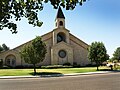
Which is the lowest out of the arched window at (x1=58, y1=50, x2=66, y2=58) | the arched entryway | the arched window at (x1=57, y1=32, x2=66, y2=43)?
the arched entryway

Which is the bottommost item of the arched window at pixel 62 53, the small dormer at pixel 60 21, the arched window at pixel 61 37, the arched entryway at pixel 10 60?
the arched entryway at pixel 10 60

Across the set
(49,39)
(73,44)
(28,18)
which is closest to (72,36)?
(73,44)

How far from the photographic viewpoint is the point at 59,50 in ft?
196

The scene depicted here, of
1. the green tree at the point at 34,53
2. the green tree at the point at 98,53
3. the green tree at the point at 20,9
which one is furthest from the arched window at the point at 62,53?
the green tree at the point at 20,9

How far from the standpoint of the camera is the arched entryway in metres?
57.1

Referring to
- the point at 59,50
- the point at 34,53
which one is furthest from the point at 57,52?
the point at 34,53

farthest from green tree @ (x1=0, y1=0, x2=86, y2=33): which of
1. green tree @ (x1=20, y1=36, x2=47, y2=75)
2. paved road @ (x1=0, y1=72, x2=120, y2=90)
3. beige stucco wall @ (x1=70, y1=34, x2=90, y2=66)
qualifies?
beige stucco wall @ (x1=70, y1=34, x2=90, y2=66)

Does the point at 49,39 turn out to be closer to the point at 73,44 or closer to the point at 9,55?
the point at 73,44

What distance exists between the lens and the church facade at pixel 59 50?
5712 cm

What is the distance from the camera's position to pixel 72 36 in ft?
209

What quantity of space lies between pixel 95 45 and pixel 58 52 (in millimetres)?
15109

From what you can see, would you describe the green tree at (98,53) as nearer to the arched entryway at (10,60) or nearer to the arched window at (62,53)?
the arched window at (62,53)

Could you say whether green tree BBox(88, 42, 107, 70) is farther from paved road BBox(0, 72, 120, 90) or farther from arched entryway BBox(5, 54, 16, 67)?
paved road BBox(0, 72, 120, 90)

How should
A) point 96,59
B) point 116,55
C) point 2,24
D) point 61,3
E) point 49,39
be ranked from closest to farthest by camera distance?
1. point 61,3
2. point 2,24
3. point 96,59
4. point 49,39
5. point 116,55
